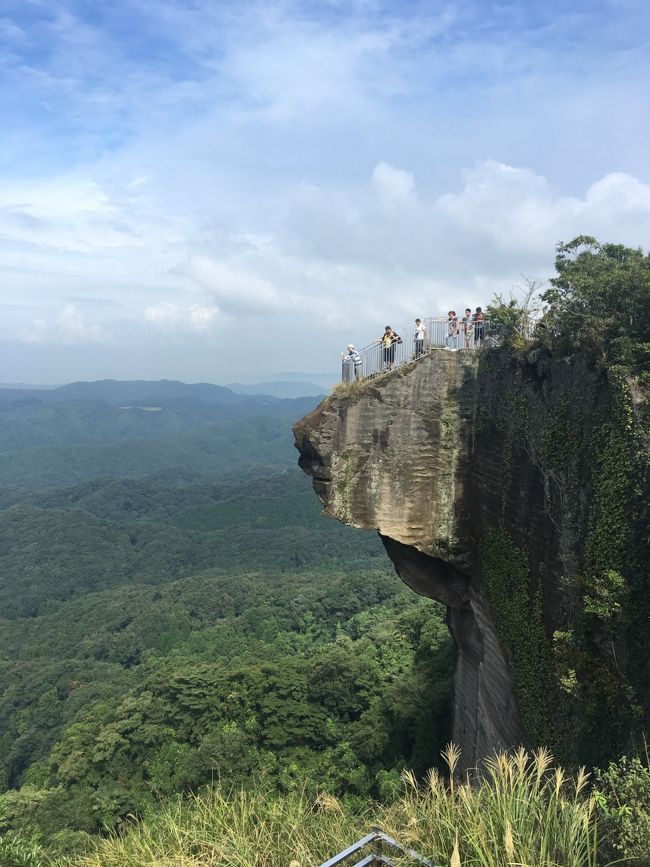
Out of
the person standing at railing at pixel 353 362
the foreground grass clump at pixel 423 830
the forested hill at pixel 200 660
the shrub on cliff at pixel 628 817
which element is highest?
the person standing at railing at pixel 353 362

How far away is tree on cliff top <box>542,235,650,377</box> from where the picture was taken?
326 inches

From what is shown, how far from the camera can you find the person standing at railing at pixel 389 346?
12789mm

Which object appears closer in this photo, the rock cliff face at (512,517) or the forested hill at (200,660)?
the rock cliff face at (512,517)

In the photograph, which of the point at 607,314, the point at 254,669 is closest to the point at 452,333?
the point at 607,314

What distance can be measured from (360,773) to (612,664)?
1518 cm

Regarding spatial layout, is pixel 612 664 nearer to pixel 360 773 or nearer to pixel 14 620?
pixel 360 773

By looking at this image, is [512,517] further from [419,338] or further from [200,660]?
[200,660]

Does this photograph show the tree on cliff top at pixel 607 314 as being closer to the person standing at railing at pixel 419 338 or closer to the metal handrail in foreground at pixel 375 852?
the person standing at railing at pixel 419 338

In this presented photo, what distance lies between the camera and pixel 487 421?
11883 millimetres

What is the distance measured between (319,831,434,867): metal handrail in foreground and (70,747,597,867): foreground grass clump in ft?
0.71

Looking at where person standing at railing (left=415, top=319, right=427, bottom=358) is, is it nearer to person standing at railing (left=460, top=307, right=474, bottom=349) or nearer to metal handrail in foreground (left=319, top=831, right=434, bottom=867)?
person standing at railing (left=460, top=307, right=474, bottom=349)

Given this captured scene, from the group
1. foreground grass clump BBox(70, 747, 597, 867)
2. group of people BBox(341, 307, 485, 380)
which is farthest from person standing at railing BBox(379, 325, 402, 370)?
foreground grass clump BBox(70, 747, 597, 867)

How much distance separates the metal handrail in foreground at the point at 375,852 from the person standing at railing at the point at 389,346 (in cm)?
902

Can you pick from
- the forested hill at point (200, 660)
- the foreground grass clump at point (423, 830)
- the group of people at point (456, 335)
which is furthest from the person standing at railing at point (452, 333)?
the forested hill at point (200, 660)
